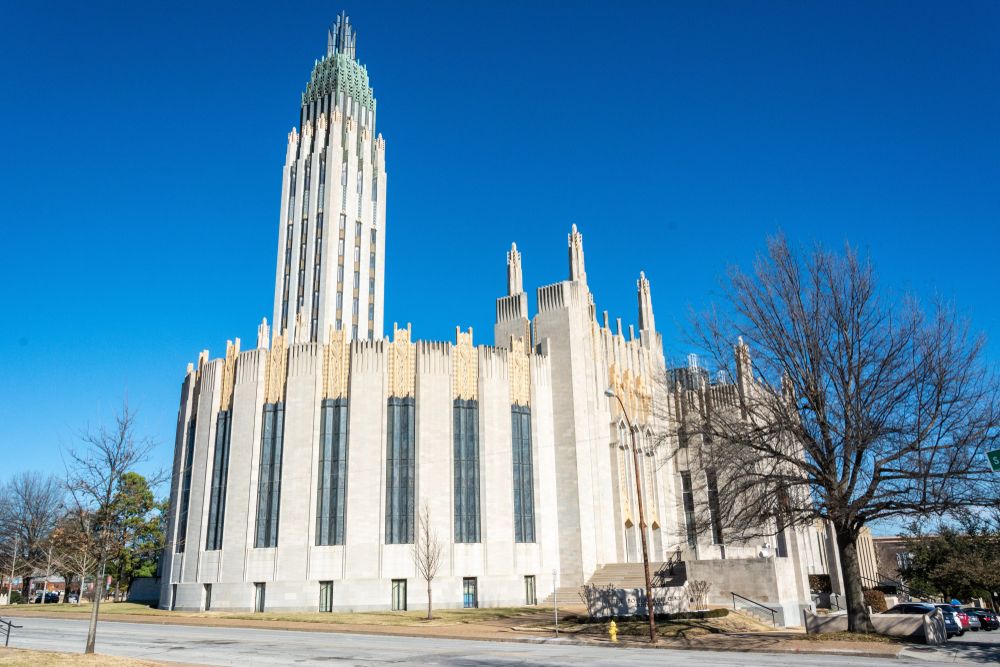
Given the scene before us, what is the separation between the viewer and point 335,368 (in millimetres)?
41156

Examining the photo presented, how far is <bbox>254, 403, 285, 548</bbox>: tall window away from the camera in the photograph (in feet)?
126

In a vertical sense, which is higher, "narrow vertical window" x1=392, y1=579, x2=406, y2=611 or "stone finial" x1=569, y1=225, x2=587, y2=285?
"stone finial" x1=569, y1=225, x2=587, y2=285

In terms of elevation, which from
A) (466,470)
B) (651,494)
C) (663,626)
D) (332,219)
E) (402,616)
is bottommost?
(402,616)

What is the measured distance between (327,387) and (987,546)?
50334 mm

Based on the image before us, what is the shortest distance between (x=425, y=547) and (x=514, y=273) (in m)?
21.2

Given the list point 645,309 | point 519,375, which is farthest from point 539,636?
point 645,309

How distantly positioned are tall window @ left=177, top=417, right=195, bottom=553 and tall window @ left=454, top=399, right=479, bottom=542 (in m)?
15.9

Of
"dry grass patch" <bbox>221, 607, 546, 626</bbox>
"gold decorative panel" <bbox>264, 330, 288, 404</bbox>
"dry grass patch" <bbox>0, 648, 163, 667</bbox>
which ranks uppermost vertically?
"gold decorative panel" <bbox>264, 330, 288, 404</bbox>

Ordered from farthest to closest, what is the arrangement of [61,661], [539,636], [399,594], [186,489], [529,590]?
[186,489], [529,590], [399,594], [539,636], [61,661]

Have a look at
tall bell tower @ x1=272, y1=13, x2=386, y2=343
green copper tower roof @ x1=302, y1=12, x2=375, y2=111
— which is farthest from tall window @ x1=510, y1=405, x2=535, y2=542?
green copper tower roof @ x1=302, y1=12, x2=375, y2=111

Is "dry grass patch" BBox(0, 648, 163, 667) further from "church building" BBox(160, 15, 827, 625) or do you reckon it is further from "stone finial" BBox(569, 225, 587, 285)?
"stone finial" BBox(569, 225, 587, 285)

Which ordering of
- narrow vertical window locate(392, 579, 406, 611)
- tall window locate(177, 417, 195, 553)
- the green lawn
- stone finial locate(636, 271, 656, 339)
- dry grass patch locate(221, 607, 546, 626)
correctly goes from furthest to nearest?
stone finial locate(636, 271, 656, 339), tall window locate(177, 417, 195, 553), narrow vertical window locate(392, 579, 406, 611), the green lawn, dry grass patch locate(221, 607, 546, 626)

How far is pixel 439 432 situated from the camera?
40625 mm

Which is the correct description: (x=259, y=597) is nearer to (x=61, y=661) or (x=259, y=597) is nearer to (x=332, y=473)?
(x=332, y=473)
